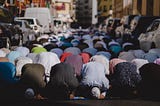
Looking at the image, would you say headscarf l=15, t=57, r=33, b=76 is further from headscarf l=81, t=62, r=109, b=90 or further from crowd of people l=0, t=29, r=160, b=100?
headscarf l=81, t=62, r=109, b=90

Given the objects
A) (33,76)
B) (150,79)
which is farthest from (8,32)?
(150,79)

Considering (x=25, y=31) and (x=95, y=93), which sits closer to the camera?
(x=95, y=93)

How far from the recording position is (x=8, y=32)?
67.2 ft

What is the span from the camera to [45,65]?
1030cm

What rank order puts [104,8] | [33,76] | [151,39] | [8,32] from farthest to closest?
[104,8] < [8,32] < [151,39] < [33,76]

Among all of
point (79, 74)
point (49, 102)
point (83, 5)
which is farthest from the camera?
point (83, 5)

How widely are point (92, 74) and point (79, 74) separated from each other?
0.76 metres

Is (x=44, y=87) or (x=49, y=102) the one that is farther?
(x=44, y=87)

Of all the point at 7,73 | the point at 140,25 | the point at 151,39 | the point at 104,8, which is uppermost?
the point at 104,8

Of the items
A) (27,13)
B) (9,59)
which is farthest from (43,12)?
(9,59)

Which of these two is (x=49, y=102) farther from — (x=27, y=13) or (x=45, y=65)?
(x=27, y=13)

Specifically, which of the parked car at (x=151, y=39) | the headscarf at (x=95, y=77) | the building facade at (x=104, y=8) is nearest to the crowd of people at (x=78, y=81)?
the headscarf at (x=95, y=77)

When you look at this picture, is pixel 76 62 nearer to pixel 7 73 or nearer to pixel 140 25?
pixel 7 73

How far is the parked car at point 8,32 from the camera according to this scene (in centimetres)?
1967
